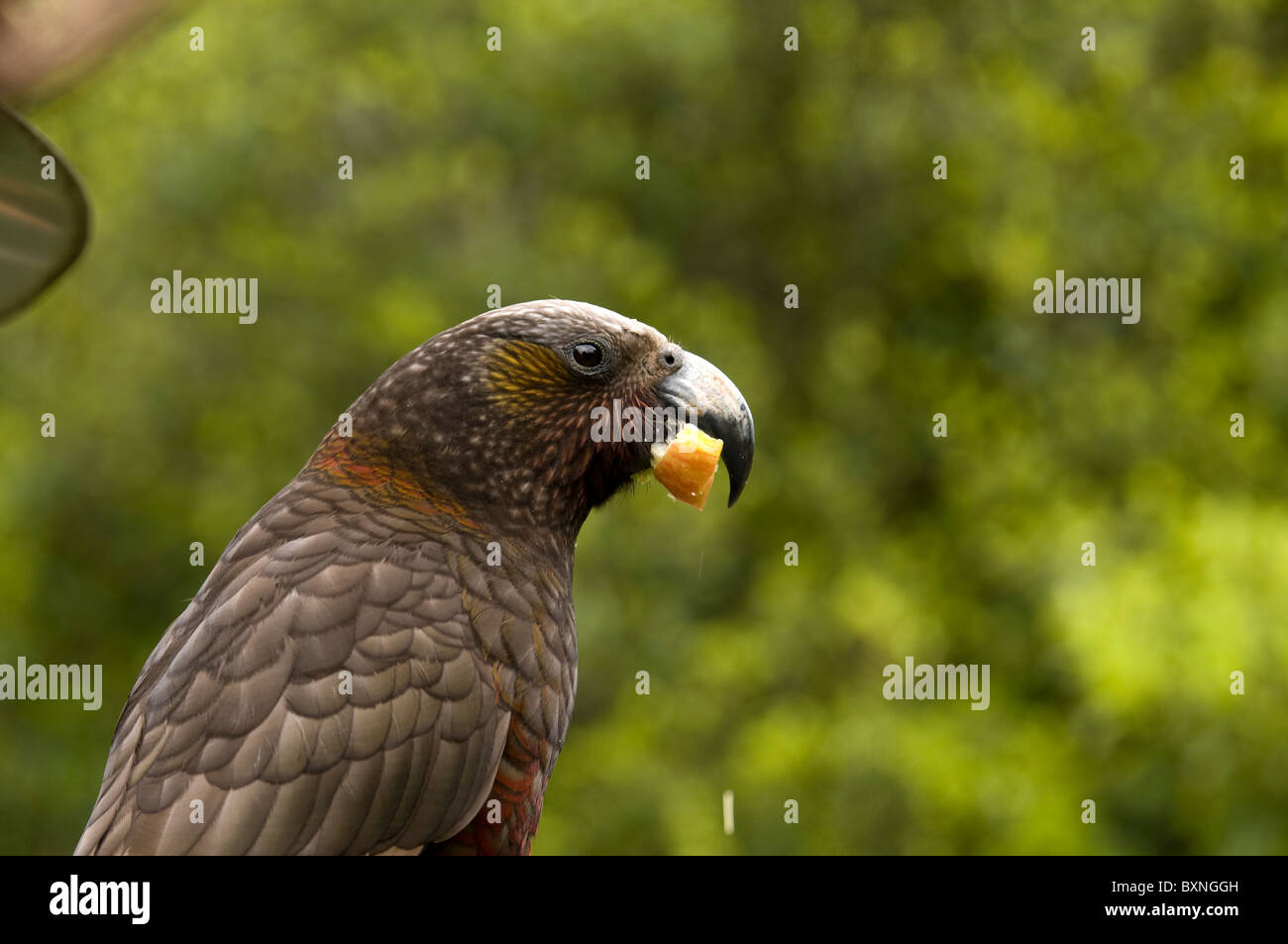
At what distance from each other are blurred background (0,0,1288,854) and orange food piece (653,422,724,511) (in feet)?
17.7

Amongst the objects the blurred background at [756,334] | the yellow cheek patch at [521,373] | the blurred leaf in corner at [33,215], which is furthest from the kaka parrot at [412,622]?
the blurred background at [756,334]

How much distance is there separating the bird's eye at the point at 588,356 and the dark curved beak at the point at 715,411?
5.7 inches

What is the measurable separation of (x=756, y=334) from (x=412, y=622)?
313 inches

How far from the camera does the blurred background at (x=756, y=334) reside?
346 inches

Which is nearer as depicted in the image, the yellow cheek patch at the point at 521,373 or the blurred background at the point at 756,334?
the yellow cheek patch at the point at 521,373

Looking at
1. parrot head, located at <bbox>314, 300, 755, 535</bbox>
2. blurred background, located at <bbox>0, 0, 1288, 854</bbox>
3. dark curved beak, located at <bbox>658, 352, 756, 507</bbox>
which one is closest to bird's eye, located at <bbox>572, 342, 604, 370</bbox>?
parrot head, located at <bbox>314, 300, 755, 535</bbox>

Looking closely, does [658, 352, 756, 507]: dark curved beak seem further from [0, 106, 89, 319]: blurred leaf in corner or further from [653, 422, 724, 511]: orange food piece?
[0, 106, 89, 319]: blurred leaf in corner

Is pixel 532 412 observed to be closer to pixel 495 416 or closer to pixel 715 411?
pixel 495 416

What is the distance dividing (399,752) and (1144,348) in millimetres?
8495

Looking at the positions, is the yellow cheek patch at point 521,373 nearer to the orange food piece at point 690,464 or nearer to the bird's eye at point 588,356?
the bird's eye at point 588,356

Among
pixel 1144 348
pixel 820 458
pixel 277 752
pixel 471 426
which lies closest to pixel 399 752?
pixel 277 752

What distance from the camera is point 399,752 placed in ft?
7.90

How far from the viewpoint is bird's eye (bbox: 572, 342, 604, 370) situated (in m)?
2.77

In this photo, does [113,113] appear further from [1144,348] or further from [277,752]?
[277,752]
